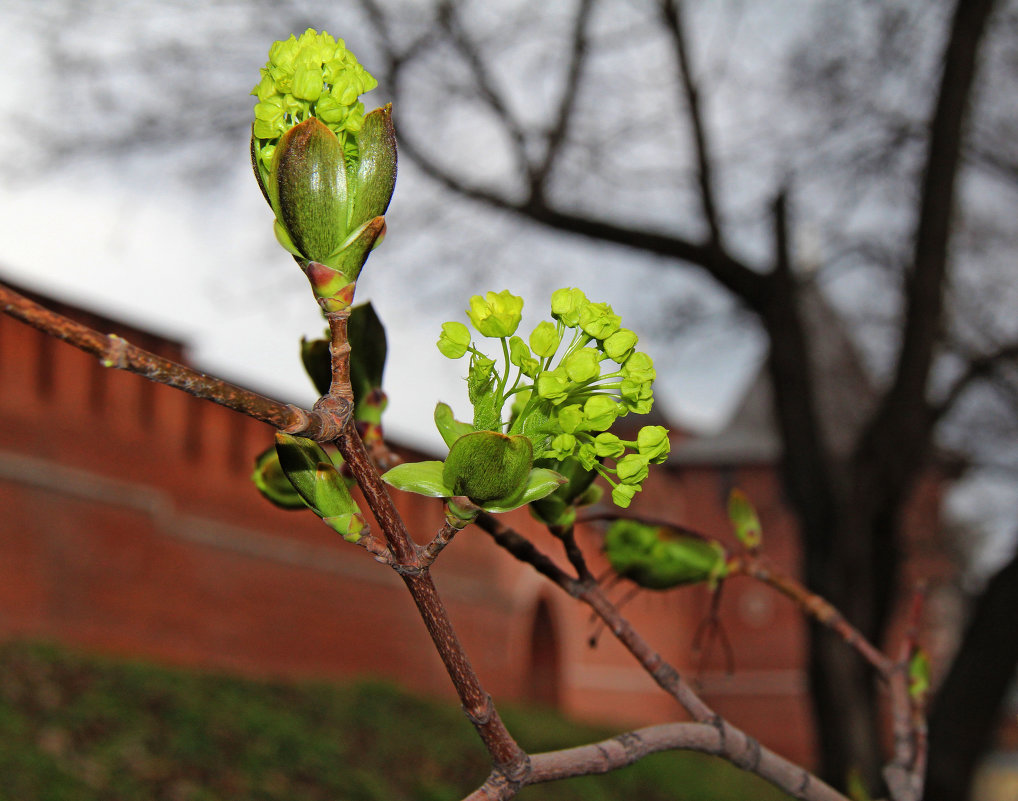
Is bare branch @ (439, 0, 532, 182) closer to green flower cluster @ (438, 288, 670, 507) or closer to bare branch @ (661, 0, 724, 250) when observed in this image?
bare branch @ (661, 0, 724, 250)

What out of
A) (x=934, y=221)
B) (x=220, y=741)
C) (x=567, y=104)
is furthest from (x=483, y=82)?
(x=220, y=741)

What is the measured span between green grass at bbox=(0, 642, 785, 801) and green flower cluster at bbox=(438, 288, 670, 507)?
3739 mm

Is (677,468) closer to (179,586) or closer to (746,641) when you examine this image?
(746,641)

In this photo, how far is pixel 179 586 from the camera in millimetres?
7539

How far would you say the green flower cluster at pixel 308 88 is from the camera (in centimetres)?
38

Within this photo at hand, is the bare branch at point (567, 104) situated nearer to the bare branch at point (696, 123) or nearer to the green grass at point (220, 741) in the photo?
the bare branch at point (696, 123)

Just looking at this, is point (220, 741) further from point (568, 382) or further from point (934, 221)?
point (568, 382)

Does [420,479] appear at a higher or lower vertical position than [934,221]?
lower

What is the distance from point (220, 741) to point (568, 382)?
16.6ft

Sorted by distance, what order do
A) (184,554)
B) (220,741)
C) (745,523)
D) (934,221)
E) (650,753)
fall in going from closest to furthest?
(650,753) → (745,523) → (934,221) → (220,741) → (184,554)

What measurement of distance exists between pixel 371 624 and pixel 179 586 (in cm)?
240

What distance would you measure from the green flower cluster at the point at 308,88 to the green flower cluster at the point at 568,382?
0.09m

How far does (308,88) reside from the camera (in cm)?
38

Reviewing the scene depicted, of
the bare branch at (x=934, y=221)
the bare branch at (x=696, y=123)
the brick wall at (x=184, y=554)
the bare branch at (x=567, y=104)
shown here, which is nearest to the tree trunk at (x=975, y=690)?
the bare branch at (x=934, y=221)
